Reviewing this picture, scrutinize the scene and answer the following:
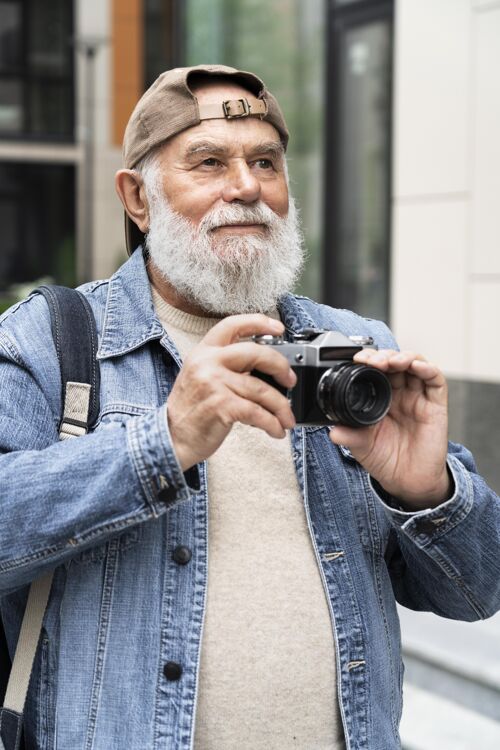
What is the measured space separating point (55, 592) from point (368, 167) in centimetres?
634

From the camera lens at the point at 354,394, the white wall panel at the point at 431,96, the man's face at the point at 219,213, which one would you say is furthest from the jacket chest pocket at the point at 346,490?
the white wall panel at the point at 431,96

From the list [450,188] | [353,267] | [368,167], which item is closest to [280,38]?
[368,167]

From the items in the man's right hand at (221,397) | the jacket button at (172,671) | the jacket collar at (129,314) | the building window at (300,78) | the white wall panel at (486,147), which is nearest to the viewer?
the man's right hand at (221,397)

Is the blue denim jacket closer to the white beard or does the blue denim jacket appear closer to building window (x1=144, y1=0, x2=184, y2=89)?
the white beard

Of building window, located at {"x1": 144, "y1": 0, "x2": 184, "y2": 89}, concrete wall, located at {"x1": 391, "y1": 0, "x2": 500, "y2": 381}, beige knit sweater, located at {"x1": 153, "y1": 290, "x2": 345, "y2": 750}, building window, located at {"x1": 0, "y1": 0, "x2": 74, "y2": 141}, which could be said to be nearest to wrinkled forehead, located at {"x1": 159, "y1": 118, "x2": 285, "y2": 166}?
beige knit sweater, located at {"x1": 153, "y1": 290, "x2": 345, "y2": 750}

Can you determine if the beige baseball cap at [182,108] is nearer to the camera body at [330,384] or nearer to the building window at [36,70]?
the camera body at [330,384]

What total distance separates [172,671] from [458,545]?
22.1 inches

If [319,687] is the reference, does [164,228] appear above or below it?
above

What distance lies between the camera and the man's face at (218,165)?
6.67ft

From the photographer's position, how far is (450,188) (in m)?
6.09

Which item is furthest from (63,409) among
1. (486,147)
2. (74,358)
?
(486,147)

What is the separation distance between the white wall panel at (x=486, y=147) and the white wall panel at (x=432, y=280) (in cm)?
13

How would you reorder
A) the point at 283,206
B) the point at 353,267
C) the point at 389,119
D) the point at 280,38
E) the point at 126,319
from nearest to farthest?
the point at 126,319 < the point at 283,206 < the point at 389,119 < the point at 353,267 < the point at 280,38

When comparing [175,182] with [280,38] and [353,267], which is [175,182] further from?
[280,38]
